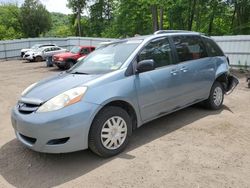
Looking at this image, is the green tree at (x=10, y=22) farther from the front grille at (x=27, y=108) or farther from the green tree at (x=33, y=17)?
the front grille at (x=27, y=108)

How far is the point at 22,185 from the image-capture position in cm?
336

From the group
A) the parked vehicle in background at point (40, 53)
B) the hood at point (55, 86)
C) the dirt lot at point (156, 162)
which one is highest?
the parked vehicle in background at point (40, 53)

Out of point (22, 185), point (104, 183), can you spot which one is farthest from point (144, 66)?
point (22, 185)

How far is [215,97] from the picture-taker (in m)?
6.03

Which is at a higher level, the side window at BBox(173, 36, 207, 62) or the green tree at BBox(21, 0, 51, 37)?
the green tree at BBox(21, 0, 51, 37)

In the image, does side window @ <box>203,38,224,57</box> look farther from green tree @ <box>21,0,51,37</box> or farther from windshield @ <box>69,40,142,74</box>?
green tree @ <box>21,0,51,37</box>

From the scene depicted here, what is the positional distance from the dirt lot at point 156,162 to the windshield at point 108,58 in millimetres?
1276

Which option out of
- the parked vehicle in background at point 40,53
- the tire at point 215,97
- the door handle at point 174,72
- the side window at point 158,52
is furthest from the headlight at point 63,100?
the parked vehicle in background at point 40,53

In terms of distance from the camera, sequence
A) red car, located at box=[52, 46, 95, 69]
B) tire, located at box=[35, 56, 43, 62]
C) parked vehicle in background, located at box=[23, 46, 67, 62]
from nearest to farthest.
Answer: red car, located at box=[52, 46, 95, 69] → parked vehicle in background, located at box=[23, 46, 67, 62] → tire, located at box=[35, 56, 43, 62]

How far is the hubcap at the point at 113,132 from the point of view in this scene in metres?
3.86

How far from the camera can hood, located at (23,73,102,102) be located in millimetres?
3797

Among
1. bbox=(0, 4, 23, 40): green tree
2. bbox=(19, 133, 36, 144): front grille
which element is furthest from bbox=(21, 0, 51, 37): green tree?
bbox=(19, 133, 36, 144): front grille

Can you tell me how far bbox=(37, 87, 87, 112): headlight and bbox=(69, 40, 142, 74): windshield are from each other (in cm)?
68

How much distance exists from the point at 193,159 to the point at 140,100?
1.15 metres
